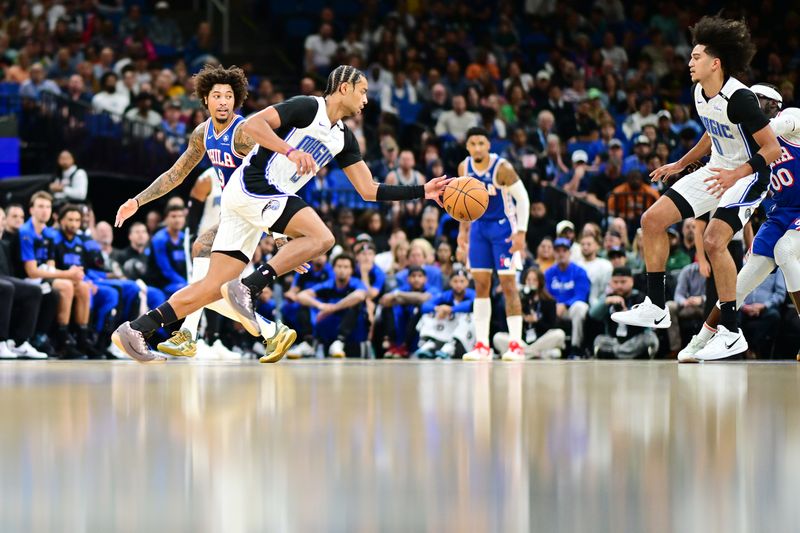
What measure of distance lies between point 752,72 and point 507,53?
11.9 ft

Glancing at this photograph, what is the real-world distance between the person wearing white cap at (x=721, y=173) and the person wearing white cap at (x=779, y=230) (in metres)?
0.29

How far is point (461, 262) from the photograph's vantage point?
35.8 feet

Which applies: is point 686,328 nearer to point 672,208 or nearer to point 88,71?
point 672,208

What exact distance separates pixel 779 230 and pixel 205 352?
4636 millimetres

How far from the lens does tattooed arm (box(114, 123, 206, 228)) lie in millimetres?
6523

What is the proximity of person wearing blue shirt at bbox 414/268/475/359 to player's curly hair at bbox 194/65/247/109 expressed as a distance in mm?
3502

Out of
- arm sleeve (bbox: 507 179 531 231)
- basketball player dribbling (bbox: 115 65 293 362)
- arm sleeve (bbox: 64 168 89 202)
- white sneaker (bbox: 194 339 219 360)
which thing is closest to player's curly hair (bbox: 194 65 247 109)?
basketball player dribbling (bbox: 115 65 293 362)

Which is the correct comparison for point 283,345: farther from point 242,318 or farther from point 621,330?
point 621,330

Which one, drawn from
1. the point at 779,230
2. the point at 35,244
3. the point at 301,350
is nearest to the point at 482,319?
the point at 301,350

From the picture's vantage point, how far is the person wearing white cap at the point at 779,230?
6.88 metres

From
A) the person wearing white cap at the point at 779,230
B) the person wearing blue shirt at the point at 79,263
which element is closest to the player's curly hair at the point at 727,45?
the person wearing white cap at the point at 779,230

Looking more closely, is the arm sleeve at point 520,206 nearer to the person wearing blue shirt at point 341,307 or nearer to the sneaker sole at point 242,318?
the person wearing blue shirt at point 341,307

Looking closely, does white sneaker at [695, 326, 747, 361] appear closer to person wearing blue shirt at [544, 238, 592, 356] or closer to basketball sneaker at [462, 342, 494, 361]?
basketball sneaker at [462, 342, 494, 361]

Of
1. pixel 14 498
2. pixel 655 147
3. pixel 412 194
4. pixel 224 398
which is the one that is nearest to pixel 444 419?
pixel 224 398
